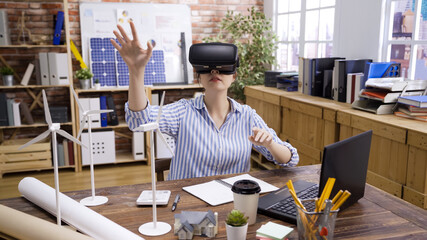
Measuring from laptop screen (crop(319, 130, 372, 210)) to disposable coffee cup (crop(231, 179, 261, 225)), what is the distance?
21 centimetres

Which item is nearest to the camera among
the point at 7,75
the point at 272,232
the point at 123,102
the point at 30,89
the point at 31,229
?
the point at 31,229

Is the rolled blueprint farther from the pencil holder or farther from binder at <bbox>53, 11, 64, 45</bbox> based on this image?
binder at <bbox>53, 11, 64, 45</bbox>

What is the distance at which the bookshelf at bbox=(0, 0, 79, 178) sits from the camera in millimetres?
4180

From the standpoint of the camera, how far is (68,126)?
4.58 metres

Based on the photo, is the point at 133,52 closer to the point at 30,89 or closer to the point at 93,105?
the point at 93,105

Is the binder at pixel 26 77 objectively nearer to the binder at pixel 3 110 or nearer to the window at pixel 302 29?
the binder at pixel 3 110

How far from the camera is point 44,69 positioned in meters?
4.18

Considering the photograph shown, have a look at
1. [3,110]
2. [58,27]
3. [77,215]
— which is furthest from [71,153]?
[77,215]

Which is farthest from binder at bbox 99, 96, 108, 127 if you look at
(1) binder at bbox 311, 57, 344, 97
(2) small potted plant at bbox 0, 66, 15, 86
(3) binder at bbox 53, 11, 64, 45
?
(1) binder at bbox 311, 57, 344, 97

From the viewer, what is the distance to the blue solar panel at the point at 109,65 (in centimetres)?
454

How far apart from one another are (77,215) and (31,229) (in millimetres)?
499

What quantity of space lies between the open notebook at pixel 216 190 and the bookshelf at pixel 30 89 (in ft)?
9.72

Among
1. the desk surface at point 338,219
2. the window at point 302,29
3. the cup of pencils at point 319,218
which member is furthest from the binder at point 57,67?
the cup of pencils at point 319,218

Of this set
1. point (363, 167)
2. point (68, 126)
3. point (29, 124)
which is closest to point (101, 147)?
point (68, 126)
